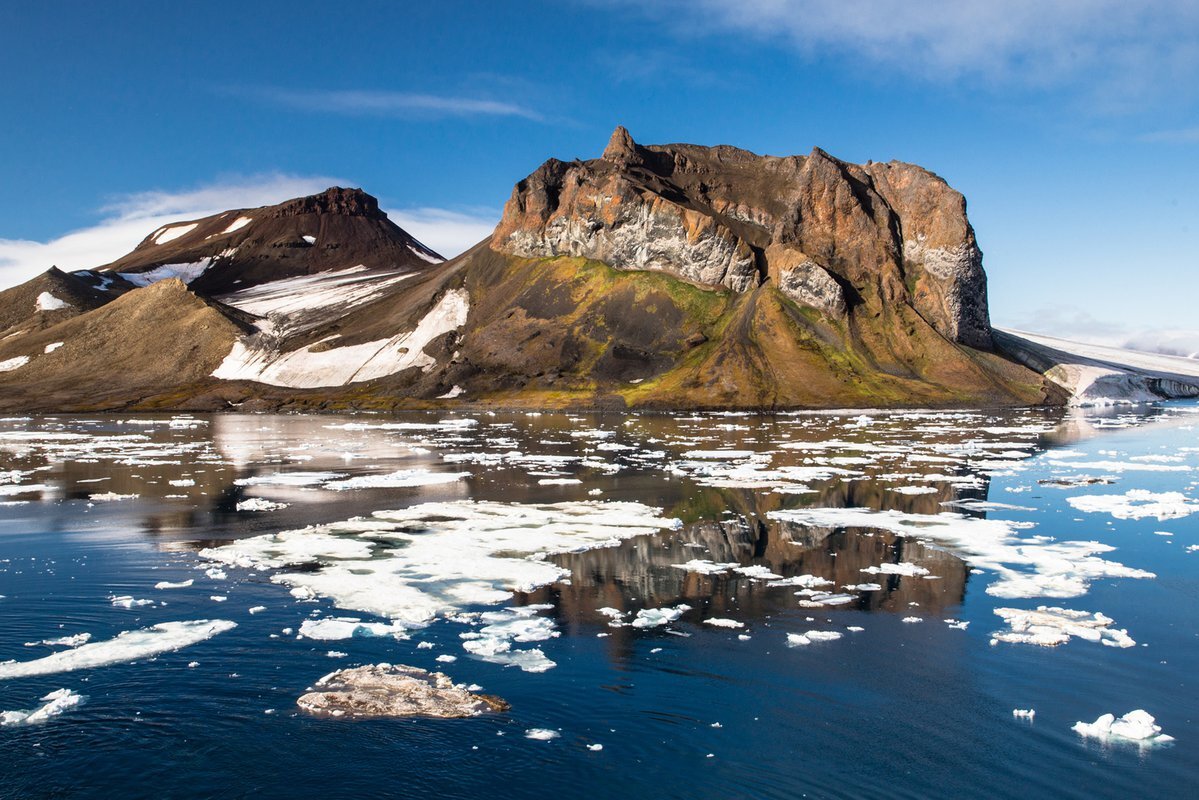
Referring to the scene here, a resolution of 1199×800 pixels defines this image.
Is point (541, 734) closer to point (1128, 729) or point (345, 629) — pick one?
point (345, 629)

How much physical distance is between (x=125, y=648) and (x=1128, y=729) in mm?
16553

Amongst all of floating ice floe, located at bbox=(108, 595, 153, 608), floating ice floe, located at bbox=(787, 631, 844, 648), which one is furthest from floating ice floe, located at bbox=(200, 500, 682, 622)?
floating ice floe, located at bbox=(787, 631, 844, 648)

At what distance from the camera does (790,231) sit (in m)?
144

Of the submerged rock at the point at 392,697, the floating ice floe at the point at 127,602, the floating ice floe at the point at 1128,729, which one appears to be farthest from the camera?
the floating ice floe at the point at 127,602

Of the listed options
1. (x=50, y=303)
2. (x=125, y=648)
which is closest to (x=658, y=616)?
(x=125, y=648)

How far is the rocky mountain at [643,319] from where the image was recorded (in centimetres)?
12229

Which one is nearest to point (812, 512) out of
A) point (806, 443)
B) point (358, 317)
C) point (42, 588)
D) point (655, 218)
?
point (42, 588)

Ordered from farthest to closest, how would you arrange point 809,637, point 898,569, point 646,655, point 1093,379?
point 1093,379 < point 898,569 < point 809,637 < point 646,655

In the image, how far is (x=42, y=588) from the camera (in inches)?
831

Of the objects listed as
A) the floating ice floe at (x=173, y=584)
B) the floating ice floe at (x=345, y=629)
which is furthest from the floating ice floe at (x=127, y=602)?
the floating ice floe at (x=345, y=629)

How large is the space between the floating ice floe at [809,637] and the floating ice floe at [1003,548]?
5.36 meters

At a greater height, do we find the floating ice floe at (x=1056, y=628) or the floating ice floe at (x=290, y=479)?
the floating ice floe at (x=290, y=479)

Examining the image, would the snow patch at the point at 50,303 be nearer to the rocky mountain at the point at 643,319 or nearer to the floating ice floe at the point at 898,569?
the rocky mountain at the point at 643,319

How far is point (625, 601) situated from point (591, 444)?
40479 millimetres
